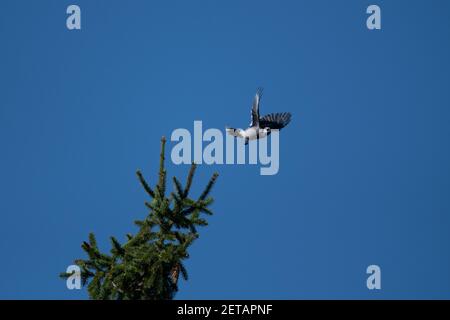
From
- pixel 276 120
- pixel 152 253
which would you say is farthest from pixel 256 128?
pixel 152 253

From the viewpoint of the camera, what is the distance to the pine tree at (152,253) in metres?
13.0

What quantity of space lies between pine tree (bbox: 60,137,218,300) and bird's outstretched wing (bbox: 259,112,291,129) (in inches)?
195

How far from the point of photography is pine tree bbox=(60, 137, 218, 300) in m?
13.0

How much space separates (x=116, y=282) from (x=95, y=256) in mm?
555

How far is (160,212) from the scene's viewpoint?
1338 cm

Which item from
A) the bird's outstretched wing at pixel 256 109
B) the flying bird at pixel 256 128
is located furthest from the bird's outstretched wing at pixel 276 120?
the bird's outstretched wing at pixel 256 109

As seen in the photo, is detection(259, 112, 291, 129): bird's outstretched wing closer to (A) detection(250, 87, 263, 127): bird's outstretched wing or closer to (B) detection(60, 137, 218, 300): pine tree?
(A) detection(250, 87, 263, 127): bird's outstretched wing

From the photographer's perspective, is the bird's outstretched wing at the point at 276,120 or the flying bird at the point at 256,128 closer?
the flying bird at the point at 256,128

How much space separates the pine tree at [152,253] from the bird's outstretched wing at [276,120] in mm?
4948

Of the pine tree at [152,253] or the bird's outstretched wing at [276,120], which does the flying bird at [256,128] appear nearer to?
the bird's outstretched wing at [276,120]

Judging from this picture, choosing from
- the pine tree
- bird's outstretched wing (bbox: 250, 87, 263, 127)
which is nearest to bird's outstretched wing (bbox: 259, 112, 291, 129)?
bird's outstretched wing (bbox: 250, 87, 263, 127)
